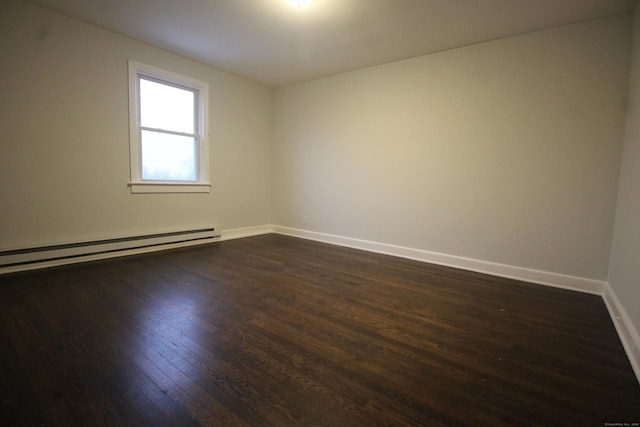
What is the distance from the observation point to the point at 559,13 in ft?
8.64

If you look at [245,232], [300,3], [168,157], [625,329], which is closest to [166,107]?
[168,157]

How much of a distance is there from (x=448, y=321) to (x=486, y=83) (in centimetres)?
275

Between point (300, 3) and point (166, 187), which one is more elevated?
point (300, 3)

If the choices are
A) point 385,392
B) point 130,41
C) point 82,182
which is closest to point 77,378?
point 385,392

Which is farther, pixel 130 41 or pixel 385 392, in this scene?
pixel 130 41

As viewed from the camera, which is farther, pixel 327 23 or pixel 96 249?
pixel 96 249

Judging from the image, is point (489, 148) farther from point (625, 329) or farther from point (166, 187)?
point (166, 187)

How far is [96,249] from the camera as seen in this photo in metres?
3.32

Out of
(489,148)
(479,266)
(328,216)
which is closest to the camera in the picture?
(489,148)

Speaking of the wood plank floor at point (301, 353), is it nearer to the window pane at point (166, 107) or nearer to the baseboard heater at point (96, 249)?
the baseboard heater at point (96, 249)

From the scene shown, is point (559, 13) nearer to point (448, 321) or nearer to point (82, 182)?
point (448, 321)

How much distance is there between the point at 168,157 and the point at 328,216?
2.59 meters

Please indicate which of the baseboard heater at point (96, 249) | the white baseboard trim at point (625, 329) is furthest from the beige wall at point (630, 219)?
the baseboard heater at point (96, 249)

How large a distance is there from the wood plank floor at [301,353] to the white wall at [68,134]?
0.65 metres
